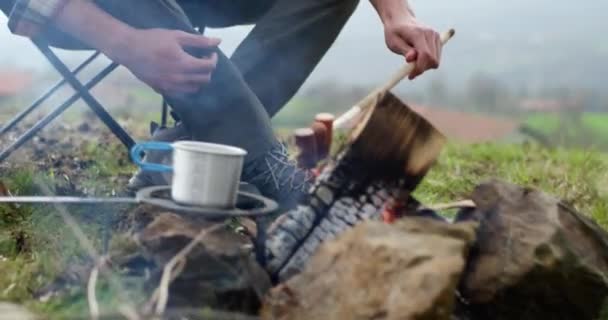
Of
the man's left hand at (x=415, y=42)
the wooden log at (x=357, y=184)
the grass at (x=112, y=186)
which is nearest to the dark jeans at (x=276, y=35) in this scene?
the man's left hand at (x=415, y=42)

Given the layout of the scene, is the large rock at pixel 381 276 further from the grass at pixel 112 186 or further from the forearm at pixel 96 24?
the forearm at pixel 96 24

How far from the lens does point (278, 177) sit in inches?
91.2

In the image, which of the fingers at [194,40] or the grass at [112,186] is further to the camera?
the fingers at [194,40]

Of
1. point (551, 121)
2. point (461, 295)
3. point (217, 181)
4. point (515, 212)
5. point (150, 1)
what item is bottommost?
point (551, 121)

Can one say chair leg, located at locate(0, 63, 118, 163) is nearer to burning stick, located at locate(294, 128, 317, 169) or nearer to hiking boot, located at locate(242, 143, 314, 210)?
hiking boot, located at locate(242, 143, 314, 210)

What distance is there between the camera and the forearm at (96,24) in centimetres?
200

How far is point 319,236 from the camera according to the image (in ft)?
5.80

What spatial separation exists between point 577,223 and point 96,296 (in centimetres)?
102

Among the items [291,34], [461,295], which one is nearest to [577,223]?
[461,295]

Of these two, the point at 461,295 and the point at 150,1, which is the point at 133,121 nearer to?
the point at 150,1

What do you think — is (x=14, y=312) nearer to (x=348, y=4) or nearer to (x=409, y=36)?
(x=409, y=36)

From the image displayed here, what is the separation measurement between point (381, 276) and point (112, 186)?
69.6 inches

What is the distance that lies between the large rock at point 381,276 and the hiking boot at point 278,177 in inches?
28.9

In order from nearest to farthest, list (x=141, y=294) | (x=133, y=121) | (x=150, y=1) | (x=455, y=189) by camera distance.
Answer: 1. (x=141, y=294)
2. (x=150, y=1)
3. (x=455, y=189)
4. (x=133, y=121)
